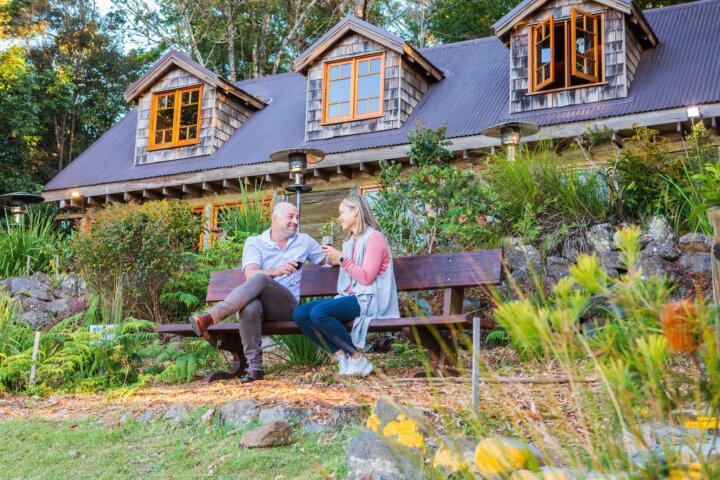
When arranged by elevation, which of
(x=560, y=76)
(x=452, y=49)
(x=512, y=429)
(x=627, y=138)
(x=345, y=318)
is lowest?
(x=512, y=429)

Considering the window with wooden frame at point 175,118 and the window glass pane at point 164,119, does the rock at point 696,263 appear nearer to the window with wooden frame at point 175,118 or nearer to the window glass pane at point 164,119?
the window with wooden frame at point 175,118

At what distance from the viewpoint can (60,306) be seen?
1054 centimetres

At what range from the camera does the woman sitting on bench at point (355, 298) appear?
18.0 feet

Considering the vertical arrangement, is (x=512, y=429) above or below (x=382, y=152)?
below

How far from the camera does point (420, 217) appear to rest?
8.34 meters

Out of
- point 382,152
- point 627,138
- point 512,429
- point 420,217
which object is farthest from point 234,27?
point 512,429

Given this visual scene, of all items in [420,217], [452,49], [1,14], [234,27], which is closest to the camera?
[420,217]

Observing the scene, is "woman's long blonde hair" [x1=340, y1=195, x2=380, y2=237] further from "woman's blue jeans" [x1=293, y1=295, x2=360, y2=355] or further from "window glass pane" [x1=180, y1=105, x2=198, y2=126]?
"window glass pane" [x1=180, y1=105, x2=198, y2=126]

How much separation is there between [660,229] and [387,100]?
21.5 ft

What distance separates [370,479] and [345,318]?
2.09 m

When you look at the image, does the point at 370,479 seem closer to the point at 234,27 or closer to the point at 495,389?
the point at 495,389

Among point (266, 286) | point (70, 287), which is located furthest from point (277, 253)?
point (70, 287)

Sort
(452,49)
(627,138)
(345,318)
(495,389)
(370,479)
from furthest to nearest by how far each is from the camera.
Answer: (452,49) → (627,138) → (345,318) → (495,389) → (370,479)

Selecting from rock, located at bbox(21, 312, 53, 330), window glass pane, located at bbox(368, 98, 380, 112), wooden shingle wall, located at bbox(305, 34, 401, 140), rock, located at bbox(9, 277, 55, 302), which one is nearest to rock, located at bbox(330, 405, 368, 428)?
rock, located at bbox(21, 312, 53, 330)
